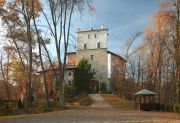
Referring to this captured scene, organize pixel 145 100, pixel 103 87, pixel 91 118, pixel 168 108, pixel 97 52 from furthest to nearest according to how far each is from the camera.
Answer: pixel 97 52 → pixel 103 87 → pixel 145 100 → pixel 168 108 → pixel 91 118

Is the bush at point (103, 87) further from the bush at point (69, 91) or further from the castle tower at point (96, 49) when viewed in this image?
the bush at point (69, 91)

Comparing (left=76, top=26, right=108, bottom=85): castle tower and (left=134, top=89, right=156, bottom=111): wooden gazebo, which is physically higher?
(left=76, top=26, right=108, bottom=85): castle tower

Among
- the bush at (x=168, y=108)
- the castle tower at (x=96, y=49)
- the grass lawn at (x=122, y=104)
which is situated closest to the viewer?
the bush at (x=168, y=108)

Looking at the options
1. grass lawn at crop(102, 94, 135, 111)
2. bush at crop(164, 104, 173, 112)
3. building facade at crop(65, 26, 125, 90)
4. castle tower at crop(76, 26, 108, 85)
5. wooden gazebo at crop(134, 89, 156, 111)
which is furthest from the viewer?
castle tower at crop(76, 26, 108, 85)

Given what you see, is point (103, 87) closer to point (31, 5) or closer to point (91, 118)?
point (31, 5)

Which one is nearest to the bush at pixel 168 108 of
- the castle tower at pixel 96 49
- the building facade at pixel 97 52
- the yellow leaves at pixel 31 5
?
the yellow leaves at pixel 31 5

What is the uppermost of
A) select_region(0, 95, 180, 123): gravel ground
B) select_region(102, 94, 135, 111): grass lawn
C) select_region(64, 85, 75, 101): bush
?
select_region(64, 85, 75, 101): bush

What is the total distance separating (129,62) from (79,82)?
10.1m

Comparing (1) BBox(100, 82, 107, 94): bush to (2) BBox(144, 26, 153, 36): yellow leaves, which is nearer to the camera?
(2) BBox(144, 26, 153, 36): yellow leaves

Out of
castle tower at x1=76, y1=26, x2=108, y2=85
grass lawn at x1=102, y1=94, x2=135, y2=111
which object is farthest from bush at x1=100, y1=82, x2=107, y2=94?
grass lawn at x1=102, y1=94, x2=135, y2=111

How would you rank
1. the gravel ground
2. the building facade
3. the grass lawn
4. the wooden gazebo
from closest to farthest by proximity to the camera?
the gravel ground → the wooden gazebo → the grass lawn → the building facade

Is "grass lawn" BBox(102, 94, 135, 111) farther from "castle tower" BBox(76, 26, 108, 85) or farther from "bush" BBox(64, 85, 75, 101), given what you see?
"castle tower" BBox(76, 26, 108, 85)

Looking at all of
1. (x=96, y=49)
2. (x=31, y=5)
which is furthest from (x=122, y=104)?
(x=96, y=49)

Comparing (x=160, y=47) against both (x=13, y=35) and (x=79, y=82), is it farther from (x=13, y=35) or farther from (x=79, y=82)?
(x=79, y=82)
